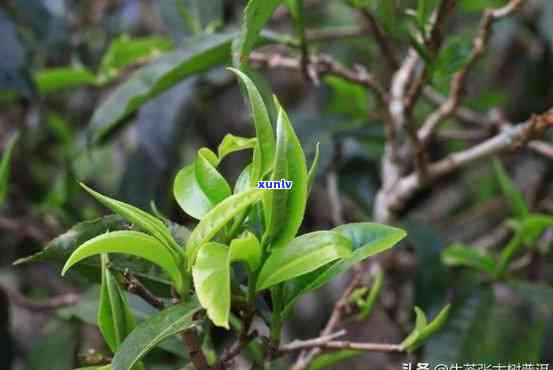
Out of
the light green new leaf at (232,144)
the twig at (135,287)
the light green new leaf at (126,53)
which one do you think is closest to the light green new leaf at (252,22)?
the light green new leaf at (232,144)

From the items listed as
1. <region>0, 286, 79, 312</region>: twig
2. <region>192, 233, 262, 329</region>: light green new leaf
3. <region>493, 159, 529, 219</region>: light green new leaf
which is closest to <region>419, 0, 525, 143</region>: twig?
<region>493, 159, 529, 219</region>: light green new leaf

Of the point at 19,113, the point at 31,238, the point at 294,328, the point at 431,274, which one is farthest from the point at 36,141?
the point at 431,274

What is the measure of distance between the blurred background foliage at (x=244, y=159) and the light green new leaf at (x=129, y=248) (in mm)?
178

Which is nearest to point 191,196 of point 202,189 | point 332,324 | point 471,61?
point 202,189

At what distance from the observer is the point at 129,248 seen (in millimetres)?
479

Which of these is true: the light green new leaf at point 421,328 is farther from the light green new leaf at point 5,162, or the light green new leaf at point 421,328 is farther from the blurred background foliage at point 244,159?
the light green new leaf at point 5,162

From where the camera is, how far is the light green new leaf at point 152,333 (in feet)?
1.53

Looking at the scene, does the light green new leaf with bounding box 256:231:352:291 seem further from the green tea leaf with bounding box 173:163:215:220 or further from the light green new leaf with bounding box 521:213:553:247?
the light green new leaf with bounding box 521:213:553:247

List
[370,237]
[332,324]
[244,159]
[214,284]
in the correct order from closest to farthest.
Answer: [214,284] < [370,237] < [332,324] < [244,159]

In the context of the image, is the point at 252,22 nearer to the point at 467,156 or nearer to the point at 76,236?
the point at 76,236

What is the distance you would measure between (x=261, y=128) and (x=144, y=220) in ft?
0.33

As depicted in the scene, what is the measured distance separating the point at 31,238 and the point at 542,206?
2.72 ft

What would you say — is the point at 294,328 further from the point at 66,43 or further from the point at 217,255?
the point at 217,255

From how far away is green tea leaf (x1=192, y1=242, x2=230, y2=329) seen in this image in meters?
0.42
